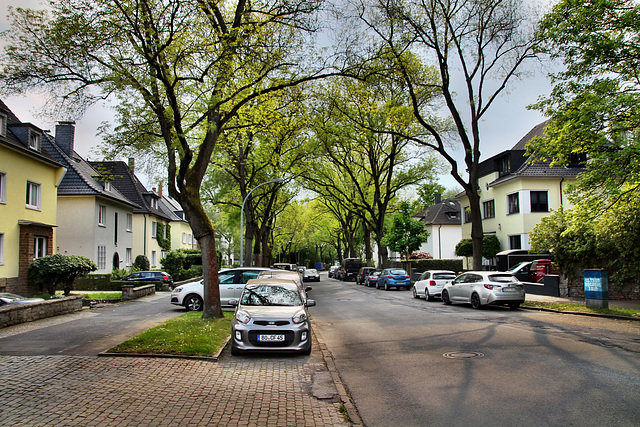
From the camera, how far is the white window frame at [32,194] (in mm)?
22641

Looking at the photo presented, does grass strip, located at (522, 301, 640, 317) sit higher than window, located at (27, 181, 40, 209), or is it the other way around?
window, located at (27, 181, 40, 209)

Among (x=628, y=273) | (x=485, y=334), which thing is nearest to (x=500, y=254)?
(x=628, y=273)

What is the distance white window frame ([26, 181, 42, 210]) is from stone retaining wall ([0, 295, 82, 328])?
25.8 feet

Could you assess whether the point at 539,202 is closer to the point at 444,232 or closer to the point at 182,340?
the point at 444,232

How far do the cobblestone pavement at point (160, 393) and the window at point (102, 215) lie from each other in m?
25.1

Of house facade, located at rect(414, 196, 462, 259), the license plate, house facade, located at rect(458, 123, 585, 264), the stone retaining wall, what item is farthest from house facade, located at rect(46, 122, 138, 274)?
house facade, located at rect(414, 196, 462, 259)

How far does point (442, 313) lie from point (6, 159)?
1921cm

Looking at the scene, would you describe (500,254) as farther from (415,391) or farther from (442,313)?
(415,391)

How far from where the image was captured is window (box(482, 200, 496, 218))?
3822 centimetres

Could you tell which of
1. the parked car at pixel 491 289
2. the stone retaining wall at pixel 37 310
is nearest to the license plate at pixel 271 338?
the stone retaining wall at pixel 37 310

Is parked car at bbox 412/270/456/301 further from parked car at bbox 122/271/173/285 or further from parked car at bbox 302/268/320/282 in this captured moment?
parked car at bbox 302/268/320/282

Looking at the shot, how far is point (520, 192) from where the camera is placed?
110ft

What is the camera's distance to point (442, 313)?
56.4 ft

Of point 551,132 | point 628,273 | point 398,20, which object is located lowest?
point 628,273
